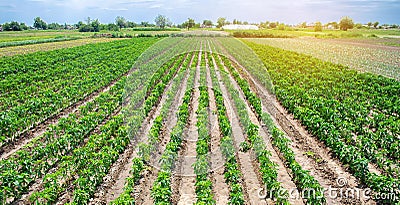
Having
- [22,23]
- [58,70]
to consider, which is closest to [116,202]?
[58,70]

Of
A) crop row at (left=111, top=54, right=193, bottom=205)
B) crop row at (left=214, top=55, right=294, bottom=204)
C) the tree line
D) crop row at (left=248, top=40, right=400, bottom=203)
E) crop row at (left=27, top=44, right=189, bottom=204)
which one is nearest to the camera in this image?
→ crop row at (left=111, top=54, right=193, bottom=205)

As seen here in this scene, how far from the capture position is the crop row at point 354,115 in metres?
8.39

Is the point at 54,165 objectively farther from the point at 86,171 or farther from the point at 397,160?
the point at 397,160

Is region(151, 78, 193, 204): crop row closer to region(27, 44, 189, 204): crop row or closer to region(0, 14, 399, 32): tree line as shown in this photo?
region(27, 44, 189, 204): crop row

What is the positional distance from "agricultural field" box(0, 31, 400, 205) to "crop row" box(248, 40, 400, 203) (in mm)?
48

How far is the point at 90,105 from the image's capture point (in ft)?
44.2

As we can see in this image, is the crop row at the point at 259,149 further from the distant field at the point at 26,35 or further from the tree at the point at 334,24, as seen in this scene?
the tree at the point at 334,24

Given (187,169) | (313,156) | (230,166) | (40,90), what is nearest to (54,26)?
(40,90)

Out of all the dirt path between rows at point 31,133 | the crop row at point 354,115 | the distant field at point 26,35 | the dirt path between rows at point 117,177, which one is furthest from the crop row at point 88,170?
the distant field at point 26,35

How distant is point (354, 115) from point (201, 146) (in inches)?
257

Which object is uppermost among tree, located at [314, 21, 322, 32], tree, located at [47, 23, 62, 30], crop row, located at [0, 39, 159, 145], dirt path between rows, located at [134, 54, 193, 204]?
tree, located at [47, 23, 62, 30]

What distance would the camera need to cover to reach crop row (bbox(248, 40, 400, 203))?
8.39 m

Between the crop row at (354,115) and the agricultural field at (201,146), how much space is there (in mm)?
48

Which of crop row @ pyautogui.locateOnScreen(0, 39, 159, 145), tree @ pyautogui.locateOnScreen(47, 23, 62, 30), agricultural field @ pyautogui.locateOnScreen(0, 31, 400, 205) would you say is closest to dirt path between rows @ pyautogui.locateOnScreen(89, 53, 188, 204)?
agricultural field @ pyautogui.locateOnScreen(0, 31, 400, 205)
